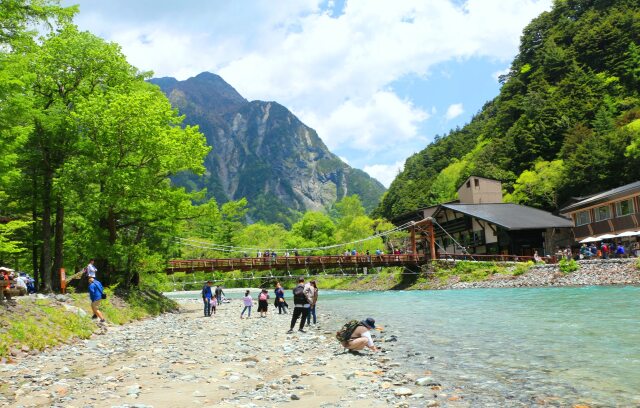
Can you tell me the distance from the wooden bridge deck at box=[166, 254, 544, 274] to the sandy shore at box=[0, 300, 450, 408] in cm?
2920

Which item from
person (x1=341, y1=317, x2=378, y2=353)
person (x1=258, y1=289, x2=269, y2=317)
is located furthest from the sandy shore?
person (x1=258, y1=289, x2=269, y2=317)

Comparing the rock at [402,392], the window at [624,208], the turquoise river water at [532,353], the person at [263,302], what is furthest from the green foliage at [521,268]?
the rock at [402,392]

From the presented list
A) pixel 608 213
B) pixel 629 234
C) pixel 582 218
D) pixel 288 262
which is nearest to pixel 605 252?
pixel 629 234

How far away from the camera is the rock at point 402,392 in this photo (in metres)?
7.38

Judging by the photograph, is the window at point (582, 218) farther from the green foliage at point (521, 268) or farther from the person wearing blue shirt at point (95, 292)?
the person wearing blue shirt at point (95, 292)

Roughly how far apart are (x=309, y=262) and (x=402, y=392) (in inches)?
1671

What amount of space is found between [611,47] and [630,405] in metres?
88.1

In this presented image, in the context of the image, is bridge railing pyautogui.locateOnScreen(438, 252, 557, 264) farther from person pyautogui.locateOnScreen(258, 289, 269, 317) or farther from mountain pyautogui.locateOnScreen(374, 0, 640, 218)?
person pyautogui.locateOnScreen(258, 289, 269, 317)

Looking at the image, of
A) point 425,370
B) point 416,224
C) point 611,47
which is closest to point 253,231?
point 416,224

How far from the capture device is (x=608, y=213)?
44.9m

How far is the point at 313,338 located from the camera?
48.7 ft

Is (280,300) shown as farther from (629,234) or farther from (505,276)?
(629,234)

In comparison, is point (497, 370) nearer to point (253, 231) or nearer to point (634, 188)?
point (634, 188)

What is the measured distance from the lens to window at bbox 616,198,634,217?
41688 millimetres
